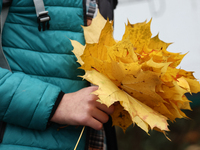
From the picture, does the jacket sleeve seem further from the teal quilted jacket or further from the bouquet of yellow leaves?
the bouquet of yellow leaves

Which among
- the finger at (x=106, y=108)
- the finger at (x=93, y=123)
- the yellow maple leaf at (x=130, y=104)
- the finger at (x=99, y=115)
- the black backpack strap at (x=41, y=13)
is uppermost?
the black backpack strap at (x=41, y=13)

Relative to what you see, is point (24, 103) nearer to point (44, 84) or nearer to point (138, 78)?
point (44, 84)

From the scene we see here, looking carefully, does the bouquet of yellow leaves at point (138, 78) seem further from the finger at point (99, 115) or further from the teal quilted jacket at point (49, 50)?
the teal quilted jacket at point (49, 50)

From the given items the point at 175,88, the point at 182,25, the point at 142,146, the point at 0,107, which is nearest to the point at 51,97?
the point at 0,107

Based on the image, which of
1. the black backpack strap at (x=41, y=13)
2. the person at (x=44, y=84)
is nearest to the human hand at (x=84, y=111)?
the person at (x=44, y=84)

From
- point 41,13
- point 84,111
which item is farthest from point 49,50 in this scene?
point 84,111

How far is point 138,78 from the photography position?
30 cm

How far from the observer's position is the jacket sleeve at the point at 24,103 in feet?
1.35

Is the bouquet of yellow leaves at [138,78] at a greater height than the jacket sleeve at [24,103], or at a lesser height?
greater

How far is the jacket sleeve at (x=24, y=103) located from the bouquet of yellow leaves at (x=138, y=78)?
166 mm

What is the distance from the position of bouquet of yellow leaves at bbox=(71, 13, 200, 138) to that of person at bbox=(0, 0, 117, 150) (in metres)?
0.11

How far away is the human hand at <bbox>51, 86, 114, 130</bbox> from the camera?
15.4 inches

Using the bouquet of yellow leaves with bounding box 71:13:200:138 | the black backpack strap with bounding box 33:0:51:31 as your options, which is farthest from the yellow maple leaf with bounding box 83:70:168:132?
the black backpack strap with bounding box 33:0:51:31

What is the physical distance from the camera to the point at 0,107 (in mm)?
409
